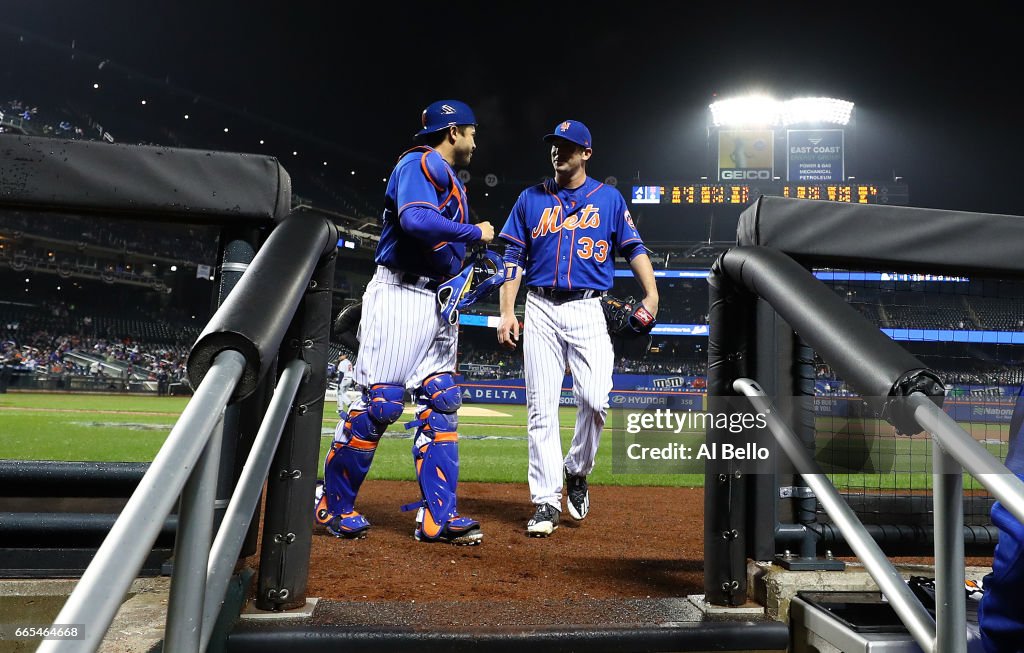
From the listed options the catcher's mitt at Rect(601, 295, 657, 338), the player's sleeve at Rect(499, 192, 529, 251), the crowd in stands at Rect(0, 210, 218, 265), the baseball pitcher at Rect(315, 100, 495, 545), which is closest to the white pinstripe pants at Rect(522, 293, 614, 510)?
the catcher's mitt at Rect(601, 295, 657, 338)

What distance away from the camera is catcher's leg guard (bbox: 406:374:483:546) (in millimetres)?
2541

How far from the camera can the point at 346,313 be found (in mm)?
3791

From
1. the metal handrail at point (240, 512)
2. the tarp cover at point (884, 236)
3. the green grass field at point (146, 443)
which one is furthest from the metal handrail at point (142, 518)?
the green grass field at point (146, 443)

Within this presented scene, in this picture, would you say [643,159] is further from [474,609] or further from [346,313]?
[474,609]

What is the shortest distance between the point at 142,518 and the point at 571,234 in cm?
288

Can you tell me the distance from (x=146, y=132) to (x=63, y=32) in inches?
216

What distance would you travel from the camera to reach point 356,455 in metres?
2.67

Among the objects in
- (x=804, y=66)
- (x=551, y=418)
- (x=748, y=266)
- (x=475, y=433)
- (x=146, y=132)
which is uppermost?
(x=804, y=66)

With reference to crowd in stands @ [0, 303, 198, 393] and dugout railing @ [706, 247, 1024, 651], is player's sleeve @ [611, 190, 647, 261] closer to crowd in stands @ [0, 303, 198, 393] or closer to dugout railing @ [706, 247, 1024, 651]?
dugout railing @ [706, 247, 1024, 651]

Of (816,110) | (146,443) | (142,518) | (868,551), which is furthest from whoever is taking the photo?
(816,110)


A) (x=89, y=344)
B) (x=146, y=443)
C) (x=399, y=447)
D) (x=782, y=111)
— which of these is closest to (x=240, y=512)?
(x=399, y=447)

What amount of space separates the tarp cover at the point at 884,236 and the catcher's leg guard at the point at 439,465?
4.72 feet

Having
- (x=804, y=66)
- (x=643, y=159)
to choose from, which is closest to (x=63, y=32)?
(x=643, y=159)

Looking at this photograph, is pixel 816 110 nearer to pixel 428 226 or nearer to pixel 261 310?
pixel 428 226
